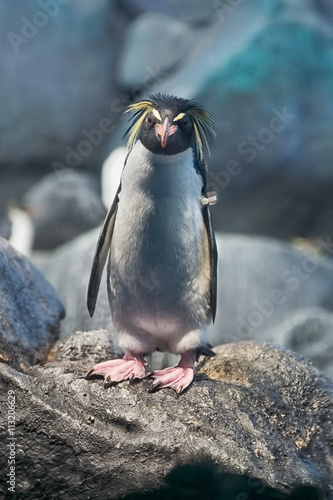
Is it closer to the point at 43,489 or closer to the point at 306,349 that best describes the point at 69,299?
the point at 306,349

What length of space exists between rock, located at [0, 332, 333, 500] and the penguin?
157mm

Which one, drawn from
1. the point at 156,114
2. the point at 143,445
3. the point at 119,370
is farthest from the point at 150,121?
the point at 143,445

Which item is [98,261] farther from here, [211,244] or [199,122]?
[199,122]

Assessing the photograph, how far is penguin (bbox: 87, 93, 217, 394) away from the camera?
8.21 ft

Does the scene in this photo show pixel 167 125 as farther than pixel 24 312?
No

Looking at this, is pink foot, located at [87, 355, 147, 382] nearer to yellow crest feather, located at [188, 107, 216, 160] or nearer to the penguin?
the penguin

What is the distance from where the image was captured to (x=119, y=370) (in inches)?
95.0

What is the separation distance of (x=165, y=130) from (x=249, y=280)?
13.4 ft

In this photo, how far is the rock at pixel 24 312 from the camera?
2600 mm

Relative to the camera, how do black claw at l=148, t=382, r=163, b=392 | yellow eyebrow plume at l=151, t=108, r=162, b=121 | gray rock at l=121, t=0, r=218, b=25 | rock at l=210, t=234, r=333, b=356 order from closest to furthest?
black claw at l=148, t=382, r=163, b=392, yellow eyebrow plume at l=151, t=108, r=162, b=121, rock at l=210, t=234, r=333, b=356, gray rock at l=121, t=0, r=218, b=25

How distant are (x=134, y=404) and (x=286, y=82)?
6.43 meters

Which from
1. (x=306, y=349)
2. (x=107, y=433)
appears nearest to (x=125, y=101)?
(x=306, y=349)

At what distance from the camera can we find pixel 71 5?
907 cm

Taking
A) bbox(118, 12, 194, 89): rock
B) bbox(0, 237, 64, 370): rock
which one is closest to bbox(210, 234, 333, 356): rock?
bbox(118, 12, 194, 89): rock
